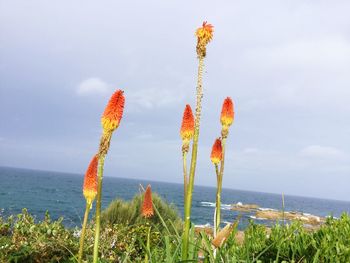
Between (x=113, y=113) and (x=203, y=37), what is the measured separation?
684 millimetres

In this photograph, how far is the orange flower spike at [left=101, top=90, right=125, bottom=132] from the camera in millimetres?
2352

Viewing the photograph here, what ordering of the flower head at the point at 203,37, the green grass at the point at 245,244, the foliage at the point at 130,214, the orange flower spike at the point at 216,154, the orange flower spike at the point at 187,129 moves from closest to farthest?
1. the flower head at the point at 203,37
2. the orange flower spike at the point at 187,129
3. the orange flower spike at the point at 216,154
4. the green grass at the point at 245,244
5. the foliage at the point at 130,214

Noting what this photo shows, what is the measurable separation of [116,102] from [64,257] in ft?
14.2

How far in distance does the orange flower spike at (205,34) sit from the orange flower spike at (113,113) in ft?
1.90

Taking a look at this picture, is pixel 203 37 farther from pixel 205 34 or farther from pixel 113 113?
pixel 113 113

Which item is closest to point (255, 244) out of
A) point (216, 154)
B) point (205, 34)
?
point (216, 154)

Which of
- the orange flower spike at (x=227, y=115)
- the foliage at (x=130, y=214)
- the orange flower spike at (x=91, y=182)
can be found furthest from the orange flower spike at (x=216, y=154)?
the foliage at (x=130, y=214)

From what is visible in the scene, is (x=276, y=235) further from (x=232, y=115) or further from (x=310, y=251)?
(x=232, y=115)

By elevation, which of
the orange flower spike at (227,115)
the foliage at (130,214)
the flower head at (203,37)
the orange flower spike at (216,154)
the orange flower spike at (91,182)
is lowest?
the foliage at (130,214)

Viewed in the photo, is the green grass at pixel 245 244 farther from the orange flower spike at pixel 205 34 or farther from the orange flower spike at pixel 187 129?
the orange flower spike at pixel 205 34

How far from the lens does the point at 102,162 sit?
7.46ft

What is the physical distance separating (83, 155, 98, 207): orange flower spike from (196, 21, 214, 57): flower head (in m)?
0.91

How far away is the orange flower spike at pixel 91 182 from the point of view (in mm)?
2666

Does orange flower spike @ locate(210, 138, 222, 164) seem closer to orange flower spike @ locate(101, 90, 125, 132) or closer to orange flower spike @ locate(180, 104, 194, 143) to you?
orange flower spike @ locate(180, 104, 194, 143)
